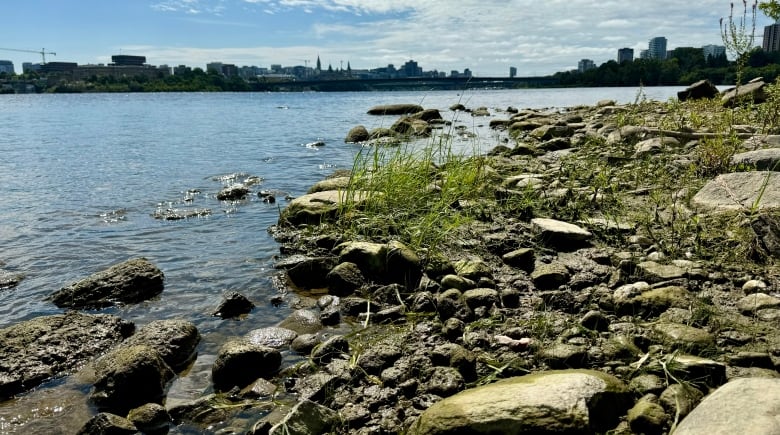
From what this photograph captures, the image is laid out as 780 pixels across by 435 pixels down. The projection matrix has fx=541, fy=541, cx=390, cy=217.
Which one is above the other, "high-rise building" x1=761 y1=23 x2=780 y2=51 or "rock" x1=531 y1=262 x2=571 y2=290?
"high-rise building" x1=761 y1=23 x2=780 y2=51

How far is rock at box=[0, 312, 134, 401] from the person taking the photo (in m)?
4.19

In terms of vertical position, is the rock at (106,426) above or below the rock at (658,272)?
below

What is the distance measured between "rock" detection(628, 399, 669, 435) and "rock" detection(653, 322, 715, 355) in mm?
863

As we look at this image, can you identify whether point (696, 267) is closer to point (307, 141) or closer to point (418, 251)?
point (418, 251)

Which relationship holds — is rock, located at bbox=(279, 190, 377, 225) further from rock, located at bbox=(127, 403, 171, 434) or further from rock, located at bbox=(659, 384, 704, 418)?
rock, located at bbox=(659, 384, 704, 418)

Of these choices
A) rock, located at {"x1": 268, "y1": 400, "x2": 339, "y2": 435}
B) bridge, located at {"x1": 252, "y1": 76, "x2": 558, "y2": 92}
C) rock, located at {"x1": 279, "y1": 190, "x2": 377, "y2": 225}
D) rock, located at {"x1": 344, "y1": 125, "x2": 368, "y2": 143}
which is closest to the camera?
rock, located at {"x1": 268, "y1": 400, "x2": 339, "y2": 435}

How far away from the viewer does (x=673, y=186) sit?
→ 8.15 m

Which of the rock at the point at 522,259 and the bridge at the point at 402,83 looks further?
the bridge at the point at 402,83

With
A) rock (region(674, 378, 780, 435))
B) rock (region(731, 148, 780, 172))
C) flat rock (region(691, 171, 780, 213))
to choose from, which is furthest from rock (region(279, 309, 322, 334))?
rock (region(731, 148, 780, 172))

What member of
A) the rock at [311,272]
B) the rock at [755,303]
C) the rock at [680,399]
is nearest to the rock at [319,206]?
the rock at [311,272]

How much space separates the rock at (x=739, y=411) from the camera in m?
2.44

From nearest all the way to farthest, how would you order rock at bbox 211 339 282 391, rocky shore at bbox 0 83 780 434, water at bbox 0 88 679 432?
rocky shore at bbox 0 83 780 434
rock at bbox 211 339 282 391
water at bbox 0 88 679 432

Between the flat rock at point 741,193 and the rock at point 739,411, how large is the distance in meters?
3.64

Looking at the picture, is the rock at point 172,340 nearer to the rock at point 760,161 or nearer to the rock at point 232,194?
the rock at point 232,194
